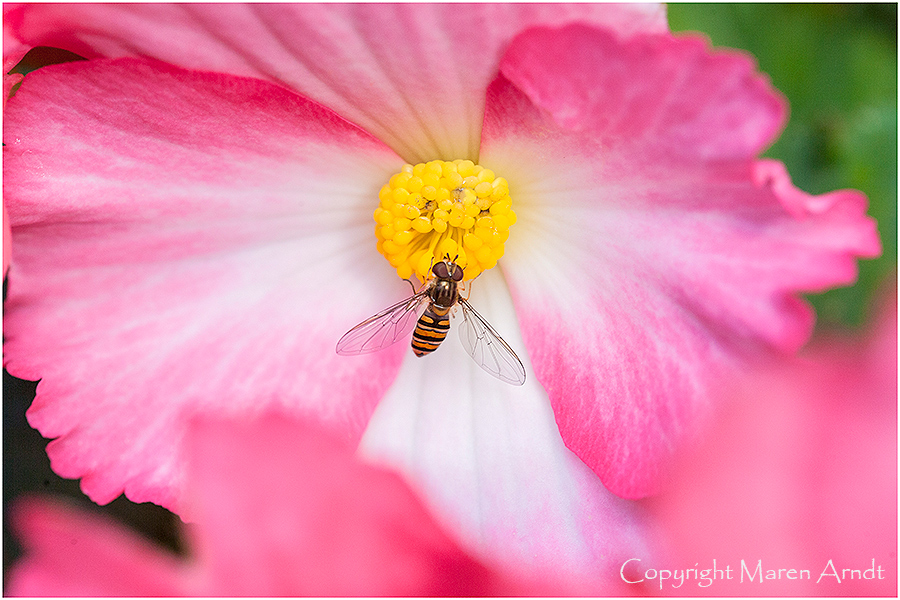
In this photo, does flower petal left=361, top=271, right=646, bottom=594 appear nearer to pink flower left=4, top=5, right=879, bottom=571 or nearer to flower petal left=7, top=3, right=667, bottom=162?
pink flower left=4, top=5, right=879, bottom=571

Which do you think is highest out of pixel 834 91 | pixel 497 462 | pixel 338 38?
pixel 834 91

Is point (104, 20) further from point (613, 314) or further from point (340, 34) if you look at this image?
point (613, 314)

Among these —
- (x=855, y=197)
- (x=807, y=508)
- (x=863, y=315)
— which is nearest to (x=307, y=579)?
(x=807, y=508)

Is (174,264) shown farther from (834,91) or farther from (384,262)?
(834,91)

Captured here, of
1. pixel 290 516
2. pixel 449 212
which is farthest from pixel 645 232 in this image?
pixel 290 516

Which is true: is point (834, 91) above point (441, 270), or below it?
above
